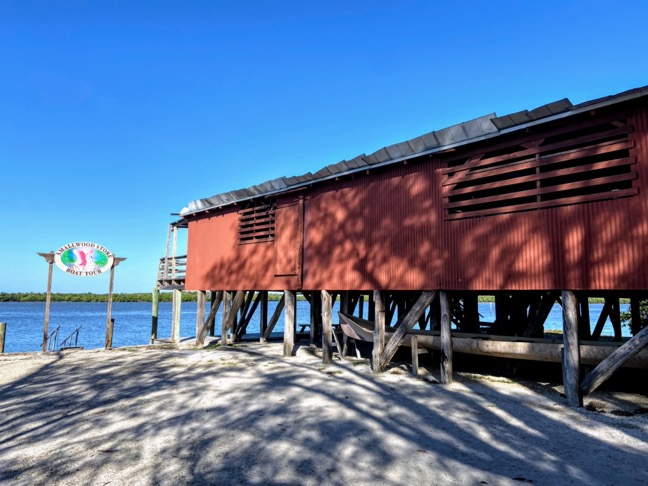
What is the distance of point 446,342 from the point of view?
425 inches

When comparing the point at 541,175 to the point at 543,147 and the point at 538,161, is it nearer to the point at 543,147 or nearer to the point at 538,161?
the point at 538,161

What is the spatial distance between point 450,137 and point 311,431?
24.0 feet

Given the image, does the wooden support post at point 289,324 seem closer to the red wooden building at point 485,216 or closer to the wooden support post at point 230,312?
the red wooden building at point 485,216

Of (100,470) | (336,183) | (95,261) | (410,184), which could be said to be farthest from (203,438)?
(95,261)

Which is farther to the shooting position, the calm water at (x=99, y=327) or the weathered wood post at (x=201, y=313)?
the calm water at (x=99, y=327)

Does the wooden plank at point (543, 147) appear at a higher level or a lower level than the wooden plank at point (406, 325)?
higher

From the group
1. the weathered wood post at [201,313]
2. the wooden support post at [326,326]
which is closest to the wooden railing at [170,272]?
the weathered wood post at [201,313]

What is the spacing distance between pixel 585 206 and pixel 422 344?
17.4 feet

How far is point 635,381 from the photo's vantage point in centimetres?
1062

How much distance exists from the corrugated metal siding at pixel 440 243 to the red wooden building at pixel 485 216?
0.09 ft

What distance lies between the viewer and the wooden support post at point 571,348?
28.6ft

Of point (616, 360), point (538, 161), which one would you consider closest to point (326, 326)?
point (538, 161)

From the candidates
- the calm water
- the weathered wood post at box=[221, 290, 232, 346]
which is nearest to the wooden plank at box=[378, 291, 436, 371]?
the weathered wood post at box=[221, 290, 232, 346]

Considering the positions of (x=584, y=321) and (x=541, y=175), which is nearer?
(x=541, y=175)
